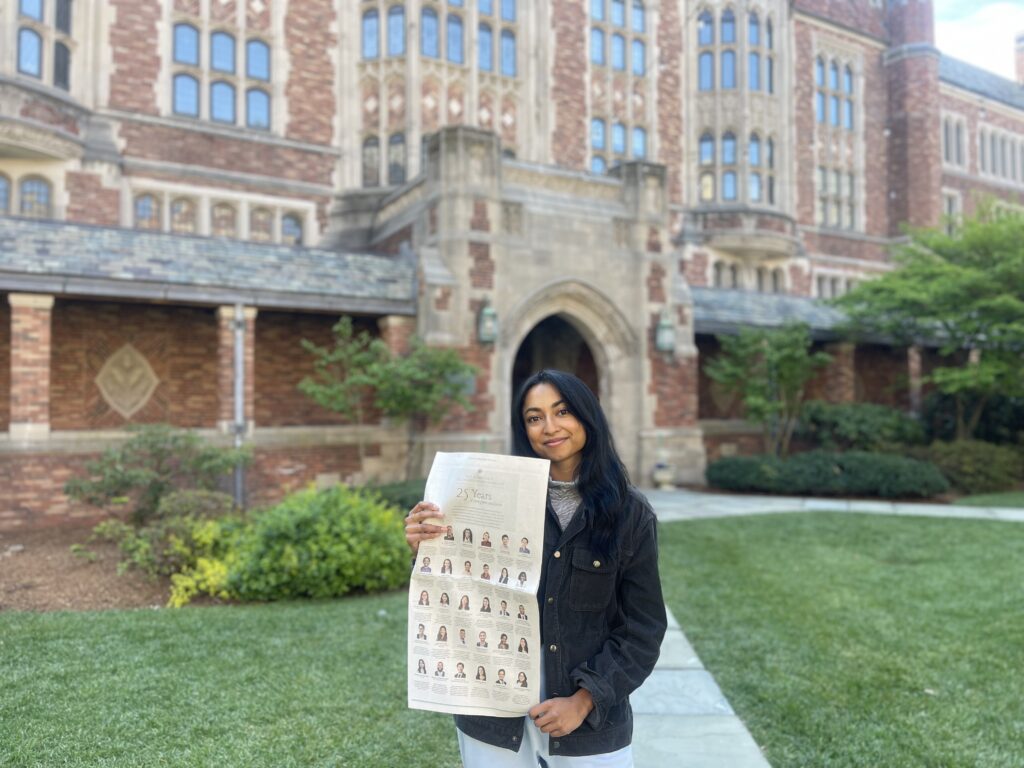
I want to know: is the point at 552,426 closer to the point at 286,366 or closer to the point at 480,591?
the point at 480,591

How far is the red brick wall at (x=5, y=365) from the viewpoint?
34.3 ft

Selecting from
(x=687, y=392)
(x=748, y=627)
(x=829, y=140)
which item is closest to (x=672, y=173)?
(x=829, y=140)

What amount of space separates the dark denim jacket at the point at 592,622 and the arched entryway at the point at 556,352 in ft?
45.2

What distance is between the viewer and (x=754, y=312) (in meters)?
16.8

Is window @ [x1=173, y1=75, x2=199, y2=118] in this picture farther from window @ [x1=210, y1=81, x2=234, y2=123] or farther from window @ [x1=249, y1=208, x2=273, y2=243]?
window @ [x1=249, y1=208, x2=273, y2=243]

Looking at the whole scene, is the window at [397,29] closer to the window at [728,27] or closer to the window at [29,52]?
the window at [29,52]

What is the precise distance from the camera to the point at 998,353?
14992mm

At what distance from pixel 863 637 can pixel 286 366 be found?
9.96 meters

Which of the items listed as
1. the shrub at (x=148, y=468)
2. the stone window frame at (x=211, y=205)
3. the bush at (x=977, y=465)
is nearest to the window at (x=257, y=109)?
the stone window frame at (x=211, y=205)

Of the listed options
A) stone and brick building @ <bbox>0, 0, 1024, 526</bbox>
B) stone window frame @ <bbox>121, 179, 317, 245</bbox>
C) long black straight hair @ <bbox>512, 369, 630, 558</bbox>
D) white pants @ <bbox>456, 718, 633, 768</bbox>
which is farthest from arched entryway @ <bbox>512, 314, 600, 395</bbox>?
white pants @ <bbox>456, 718, 633, 768</bbox>

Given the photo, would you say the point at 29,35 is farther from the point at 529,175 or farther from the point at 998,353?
the point at 998,353

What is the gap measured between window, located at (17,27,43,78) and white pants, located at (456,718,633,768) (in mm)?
15972

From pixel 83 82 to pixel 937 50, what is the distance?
1069 inches

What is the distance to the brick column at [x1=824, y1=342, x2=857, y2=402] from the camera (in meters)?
17.1
